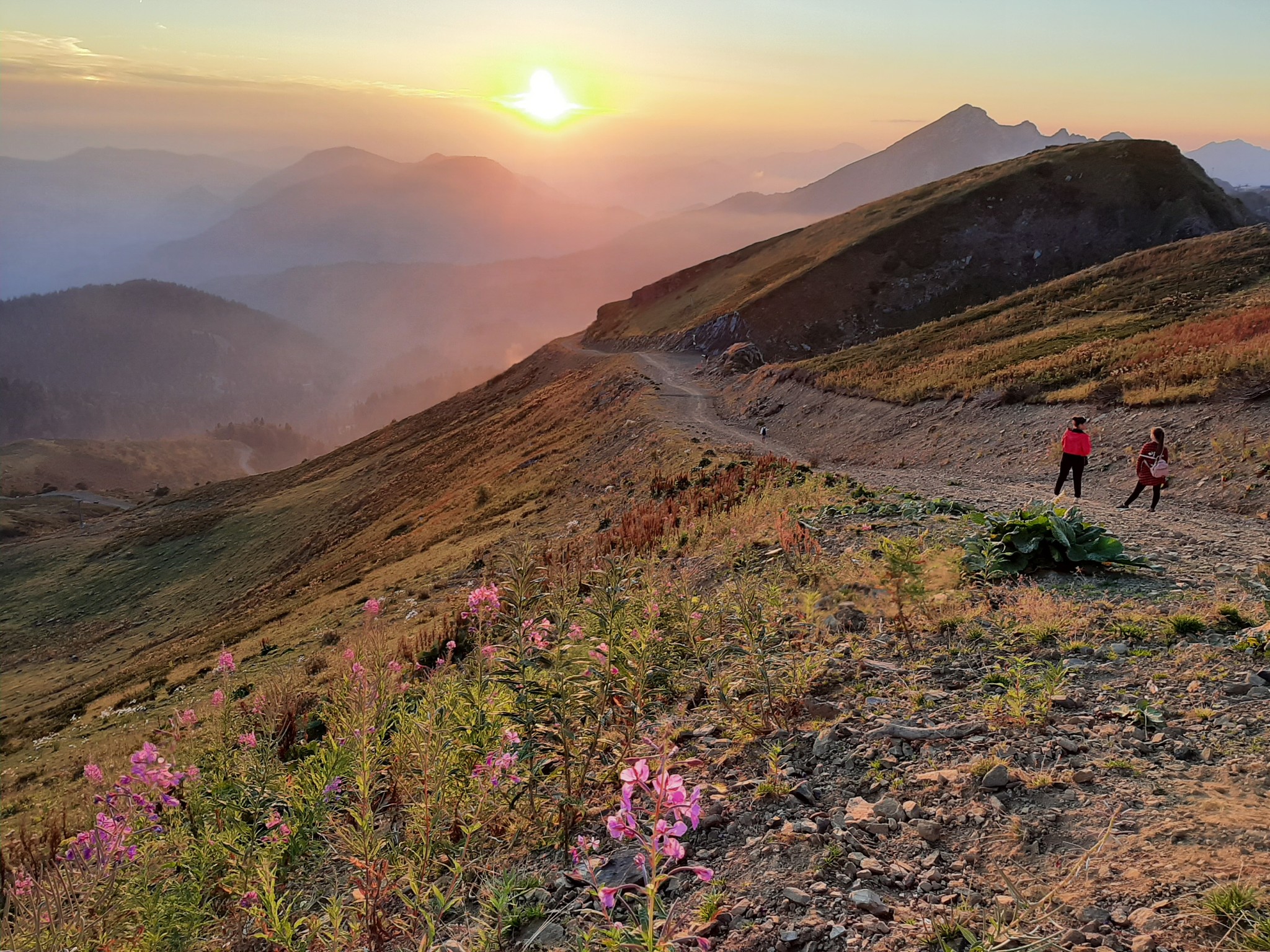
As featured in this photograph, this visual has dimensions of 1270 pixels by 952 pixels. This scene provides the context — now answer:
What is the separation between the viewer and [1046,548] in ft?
29.3

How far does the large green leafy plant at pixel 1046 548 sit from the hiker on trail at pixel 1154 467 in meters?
6.93

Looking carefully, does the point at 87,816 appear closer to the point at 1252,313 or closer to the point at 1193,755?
the point at 1193,755

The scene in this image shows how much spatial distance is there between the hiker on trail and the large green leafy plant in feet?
22.7

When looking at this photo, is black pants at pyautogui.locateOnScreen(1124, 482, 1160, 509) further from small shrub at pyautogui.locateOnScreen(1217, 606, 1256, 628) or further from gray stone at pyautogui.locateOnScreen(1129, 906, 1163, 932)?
gray stone at pyautogui.locateOnScreen(1129, 906, 1163, 932)

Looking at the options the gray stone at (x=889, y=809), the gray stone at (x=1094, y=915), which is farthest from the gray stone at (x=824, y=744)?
the gray stone at (x=1094, y=915)

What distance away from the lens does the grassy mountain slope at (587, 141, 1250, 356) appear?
221 feet

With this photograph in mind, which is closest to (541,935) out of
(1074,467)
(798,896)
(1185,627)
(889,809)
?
(798,896)

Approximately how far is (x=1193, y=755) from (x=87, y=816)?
10.0 m

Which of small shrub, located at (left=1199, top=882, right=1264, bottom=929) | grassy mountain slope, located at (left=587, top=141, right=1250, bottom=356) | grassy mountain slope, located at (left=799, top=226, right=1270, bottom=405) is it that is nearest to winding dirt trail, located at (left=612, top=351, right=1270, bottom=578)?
grassy mountain slope, located at (left=799, top=226, right=1270, bottom=405)

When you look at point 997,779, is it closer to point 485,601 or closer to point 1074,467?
point 485,601

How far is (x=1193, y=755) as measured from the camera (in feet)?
14.4

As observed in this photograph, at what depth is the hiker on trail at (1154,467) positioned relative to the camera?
561 inches

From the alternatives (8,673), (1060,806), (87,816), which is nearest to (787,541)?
(1060,806)

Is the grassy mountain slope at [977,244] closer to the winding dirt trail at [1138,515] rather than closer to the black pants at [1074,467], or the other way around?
the winding dirt trail at [1138,515]
